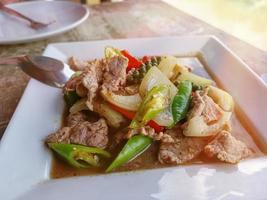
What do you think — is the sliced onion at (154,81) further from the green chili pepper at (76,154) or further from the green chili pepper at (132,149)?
the green chili pepper at (76,154)

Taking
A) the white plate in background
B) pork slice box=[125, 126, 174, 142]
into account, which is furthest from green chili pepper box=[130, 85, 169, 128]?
the white plate in background

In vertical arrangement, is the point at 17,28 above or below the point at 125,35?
below

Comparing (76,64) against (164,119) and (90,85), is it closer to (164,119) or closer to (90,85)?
(90,85)

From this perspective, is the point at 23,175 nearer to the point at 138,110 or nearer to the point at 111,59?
the point at 138,110

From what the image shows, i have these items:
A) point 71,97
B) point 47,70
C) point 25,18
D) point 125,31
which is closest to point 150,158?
point 71,97

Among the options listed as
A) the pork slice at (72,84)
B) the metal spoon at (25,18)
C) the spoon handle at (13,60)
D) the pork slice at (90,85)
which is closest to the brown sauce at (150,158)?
the pork slice at (90,85)

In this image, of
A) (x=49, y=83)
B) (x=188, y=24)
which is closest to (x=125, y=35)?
(x=188, y=24)

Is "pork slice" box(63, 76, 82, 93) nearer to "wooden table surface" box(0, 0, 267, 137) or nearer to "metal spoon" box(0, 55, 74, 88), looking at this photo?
"metal spoon" box(0, 55, 74, 88)
